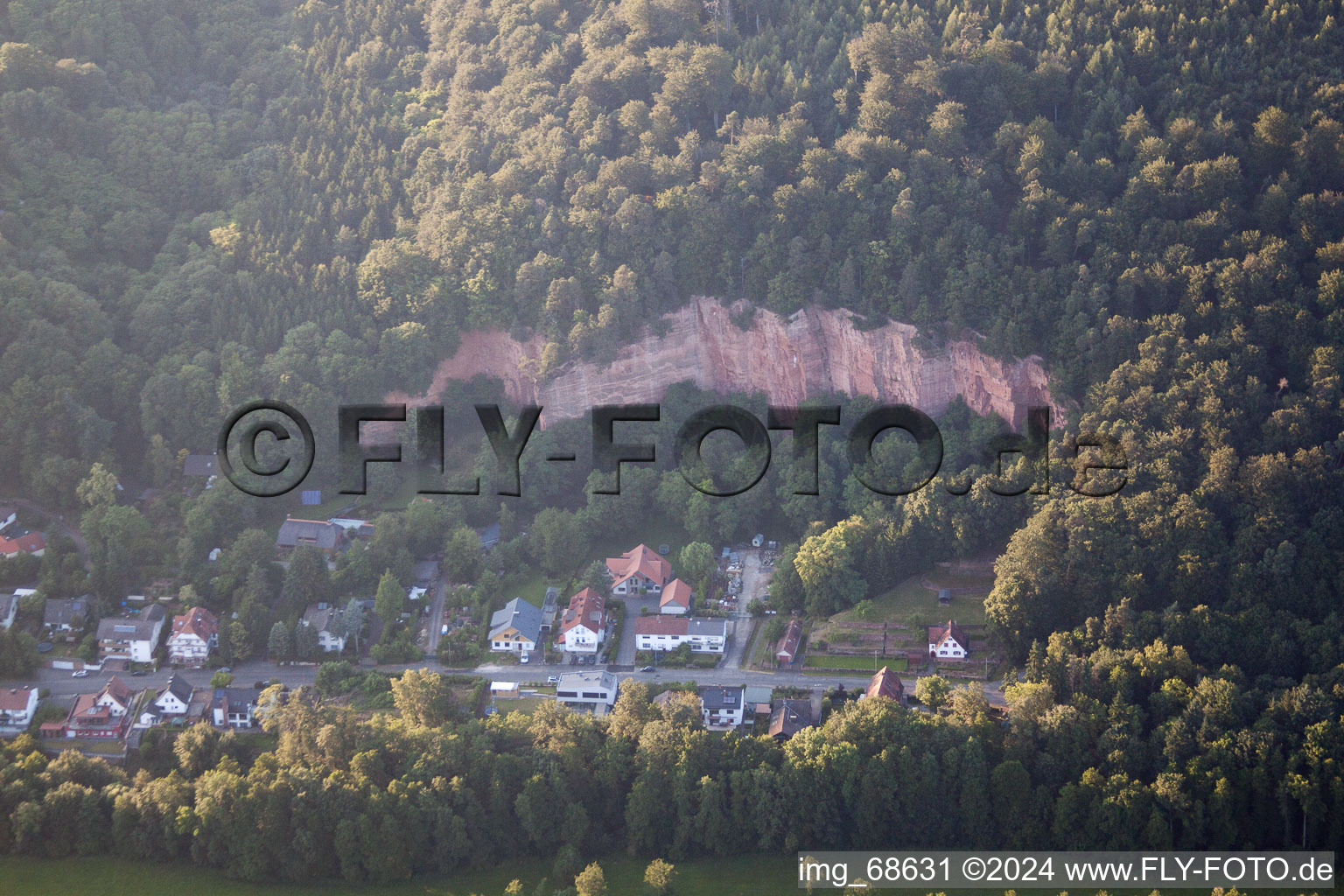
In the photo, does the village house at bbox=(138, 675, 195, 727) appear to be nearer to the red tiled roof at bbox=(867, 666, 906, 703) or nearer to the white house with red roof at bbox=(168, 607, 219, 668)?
the white house with red roof at bbox=(168, 607, 219, 668)

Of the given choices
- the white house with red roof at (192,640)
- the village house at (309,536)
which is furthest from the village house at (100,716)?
the village house at (309,536)

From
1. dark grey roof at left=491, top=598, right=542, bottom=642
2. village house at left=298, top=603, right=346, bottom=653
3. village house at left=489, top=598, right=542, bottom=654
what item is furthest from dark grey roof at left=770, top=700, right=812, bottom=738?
village house at left=298, top=603, right=346, bottom=653

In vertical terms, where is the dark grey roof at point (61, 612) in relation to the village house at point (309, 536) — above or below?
below

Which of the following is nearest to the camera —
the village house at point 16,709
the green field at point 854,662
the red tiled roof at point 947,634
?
the village house at point 16,709

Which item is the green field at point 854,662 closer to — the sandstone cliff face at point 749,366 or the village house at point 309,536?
the sandstone cliff face at point 749,366

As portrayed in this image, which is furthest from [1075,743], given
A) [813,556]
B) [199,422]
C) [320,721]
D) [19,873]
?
[199,422]

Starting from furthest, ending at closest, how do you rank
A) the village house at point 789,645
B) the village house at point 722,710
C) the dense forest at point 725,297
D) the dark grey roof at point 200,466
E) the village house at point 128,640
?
the dark grey roof at point 200,466 → the village house at point 128,640 → the village house at point 789,645 → the village house at point 722,710 → the dense forest at point 725,297

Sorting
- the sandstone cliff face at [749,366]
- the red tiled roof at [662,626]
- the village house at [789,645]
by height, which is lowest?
the village house at [789,645]
